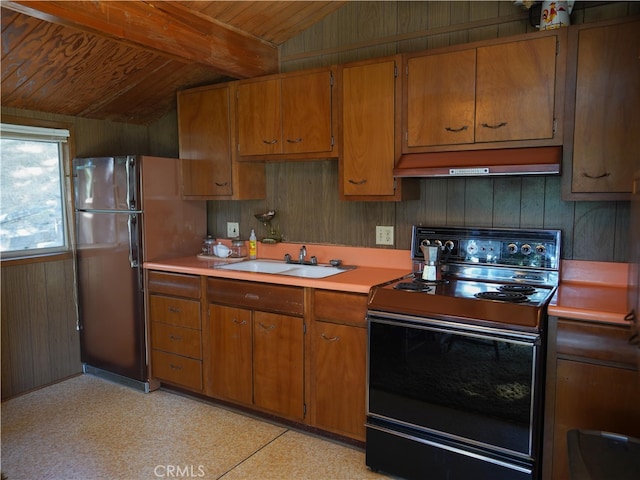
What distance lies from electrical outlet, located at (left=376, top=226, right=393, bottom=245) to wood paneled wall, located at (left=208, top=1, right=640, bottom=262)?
0.12 ft

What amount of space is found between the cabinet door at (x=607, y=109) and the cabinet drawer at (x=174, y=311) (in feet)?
7.44

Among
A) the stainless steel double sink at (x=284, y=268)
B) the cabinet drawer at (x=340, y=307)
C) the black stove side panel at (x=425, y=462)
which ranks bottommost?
the black stove side panel at (x=425, y=462)

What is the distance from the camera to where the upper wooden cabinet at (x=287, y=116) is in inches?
111

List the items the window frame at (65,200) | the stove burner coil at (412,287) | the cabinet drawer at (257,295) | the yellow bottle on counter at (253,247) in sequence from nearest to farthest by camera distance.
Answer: the stove burner coil at (412,287)
the cabinet drawer at (257,295)
the window frame at (65,200)
the yellow bottle on counter at (253,247)

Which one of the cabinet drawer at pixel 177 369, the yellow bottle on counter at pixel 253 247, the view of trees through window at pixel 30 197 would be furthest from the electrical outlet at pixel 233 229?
the view of trees through window at pixel 30 197

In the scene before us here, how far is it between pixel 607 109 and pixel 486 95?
515mm

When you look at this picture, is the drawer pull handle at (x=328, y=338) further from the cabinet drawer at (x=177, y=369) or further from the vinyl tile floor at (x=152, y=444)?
the cabinet drawer at (x=177, y=369)

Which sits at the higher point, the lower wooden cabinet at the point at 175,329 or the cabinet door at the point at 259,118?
the cabinet door at the point at 259,118

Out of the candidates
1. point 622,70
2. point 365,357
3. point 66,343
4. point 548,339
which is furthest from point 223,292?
point 622,70

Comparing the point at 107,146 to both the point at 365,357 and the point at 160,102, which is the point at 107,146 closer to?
the point at 160,102

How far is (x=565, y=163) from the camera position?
2.19 metres

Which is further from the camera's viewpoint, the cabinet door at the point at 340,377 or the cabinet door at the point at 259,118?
the cabinet door at the point at 259,118

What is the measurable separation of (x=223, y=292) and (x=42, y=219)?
60.8 inches

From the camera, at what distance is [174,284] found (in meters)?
3.15
